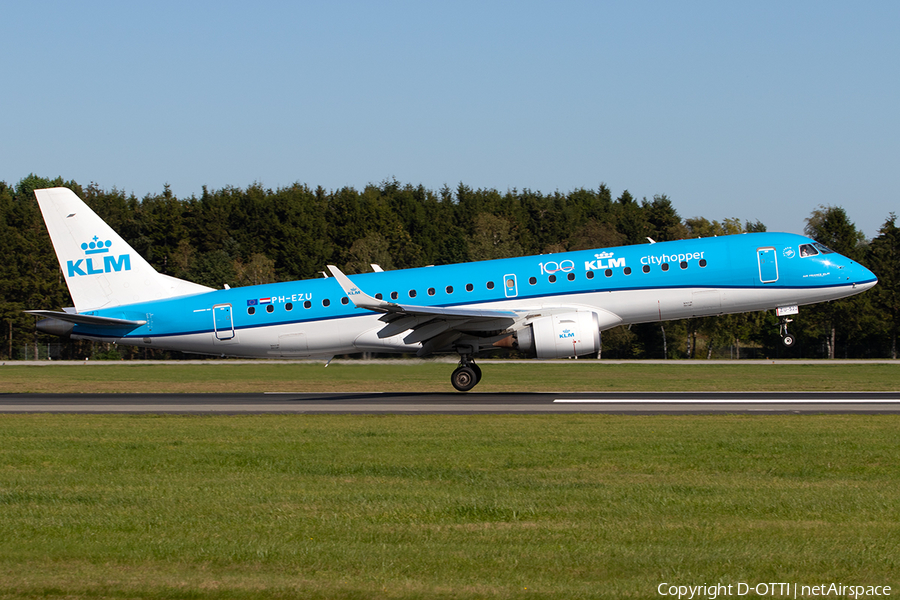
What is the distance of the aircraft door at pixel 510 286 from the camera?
30.6 m

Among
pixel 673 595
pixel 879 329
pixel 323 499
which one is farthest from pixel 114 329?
pixel 879 329

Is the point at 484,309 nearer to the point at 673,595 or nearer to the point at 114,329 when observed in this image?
the point at 114,329

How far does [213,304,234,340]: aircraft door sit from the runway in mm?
2089

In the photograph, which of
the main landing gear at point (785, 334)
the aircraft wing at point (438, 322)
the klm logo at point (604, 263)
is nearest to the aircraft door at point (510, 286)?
the aircraft wing at point (438, 322)

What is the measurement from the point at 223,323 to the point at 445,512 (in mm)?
23400

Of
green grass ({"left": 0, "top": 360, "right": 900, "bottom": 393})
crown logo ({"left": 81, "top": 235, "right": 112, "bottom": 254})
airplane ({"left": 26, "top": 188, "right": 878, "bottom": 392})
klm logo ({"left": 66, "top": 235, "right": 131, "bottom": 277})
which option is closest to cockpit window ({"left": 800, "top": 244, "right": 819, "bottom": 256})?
airplane ({"left": 26, "top": 188, "right": 878, "bottom": 392})

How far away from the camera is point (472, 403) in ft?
88.5

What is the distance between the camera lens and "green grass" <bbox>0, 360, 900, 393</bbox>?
121 ft

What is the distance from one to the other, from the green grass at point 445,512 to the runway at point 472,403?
5.83m

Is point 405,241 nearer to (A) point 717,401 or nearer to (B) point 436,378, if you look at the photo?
(B) point 436,378

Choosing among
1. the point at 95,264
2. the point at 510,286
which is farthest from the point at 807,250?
the point at 95,264
